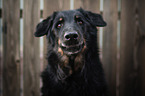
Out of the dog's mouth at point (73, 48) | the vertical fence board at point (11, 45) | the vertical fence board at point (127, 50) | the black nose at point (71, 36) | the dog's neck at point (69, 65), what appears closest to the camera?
the black nose at point (71, 36)

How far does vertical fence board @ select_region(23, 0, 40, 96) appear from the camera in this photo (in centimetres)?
227

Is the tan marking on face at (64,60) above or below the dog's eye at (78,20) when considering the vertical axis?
below

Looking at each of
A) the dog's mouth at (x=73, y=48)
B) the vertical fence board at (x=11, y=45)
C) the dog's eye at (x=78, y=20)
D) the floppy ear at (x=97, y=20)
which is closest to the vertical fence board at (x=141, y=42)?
the floppy ear at (x=97, y=20)

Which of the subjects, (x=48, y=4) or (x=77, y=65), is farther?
(x=48, y=4)

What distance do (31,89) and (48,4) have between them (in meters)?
1.83

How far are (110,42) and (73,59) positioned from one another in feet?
3.62

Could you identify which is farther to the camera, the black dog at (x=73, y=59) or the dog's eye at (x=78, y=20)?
the dog's eye at (x=78, y=20)

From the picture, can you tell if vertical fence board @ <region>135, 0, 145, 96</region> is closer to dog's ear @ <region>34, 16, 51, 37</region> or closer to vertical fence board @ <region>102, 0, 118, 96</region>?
vertical fence board @ <region>102, 0, 118, 96</region>

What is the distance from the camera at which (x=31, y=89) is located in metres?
2.34

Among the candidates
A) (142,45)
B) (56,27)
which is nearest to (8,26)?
(56,27)

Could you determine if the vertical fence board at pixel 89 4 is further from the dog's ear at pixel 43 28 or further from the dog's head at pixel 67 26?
the dog's ear at pixel 43 28

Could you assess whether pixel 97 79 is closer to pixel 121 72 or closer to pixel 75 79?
pixel 75 79

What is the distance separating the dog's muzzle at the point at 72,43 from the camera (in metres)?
1.38

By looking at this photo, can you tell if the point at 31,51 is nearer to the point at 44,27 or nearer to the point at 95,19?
the point at 44,27
